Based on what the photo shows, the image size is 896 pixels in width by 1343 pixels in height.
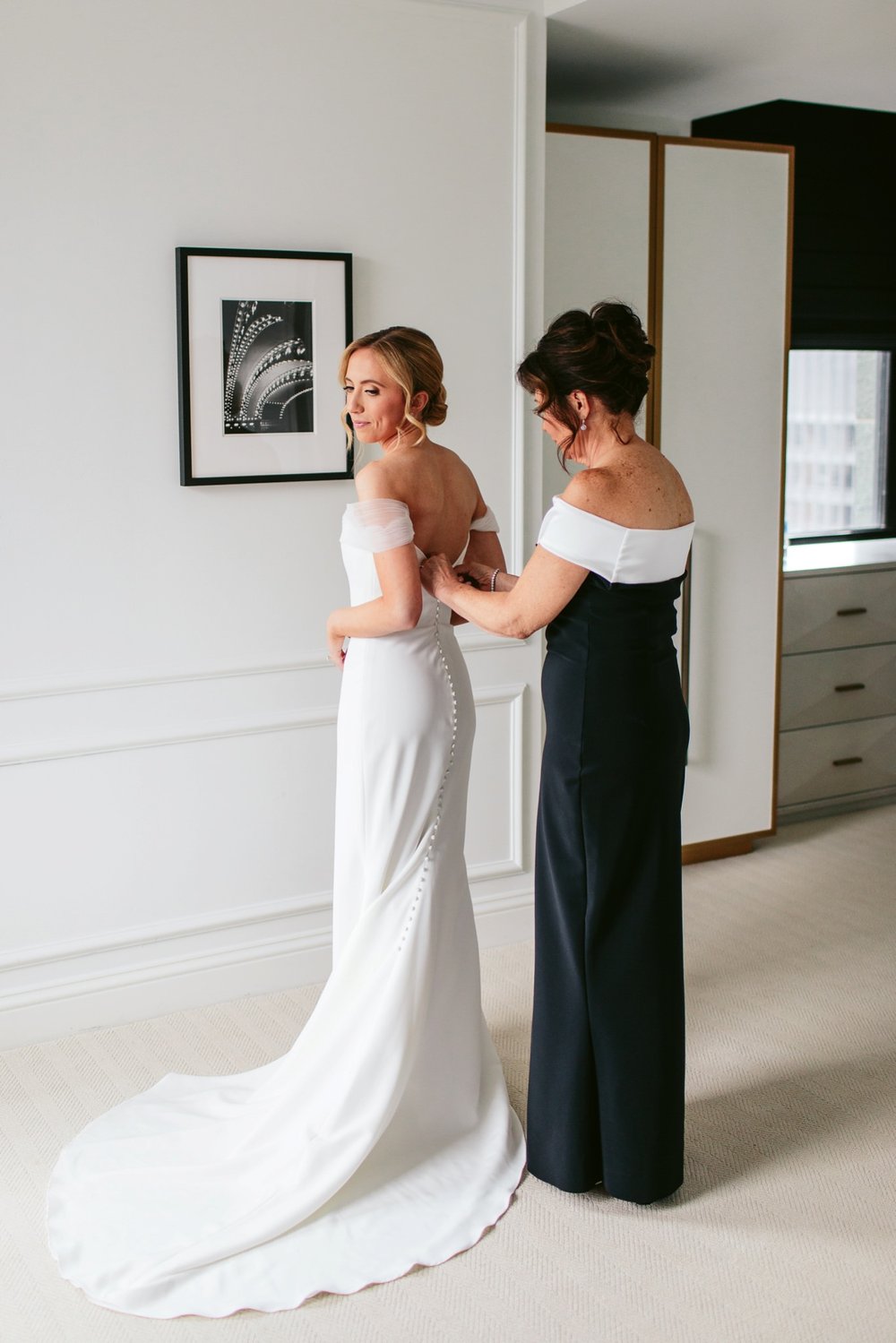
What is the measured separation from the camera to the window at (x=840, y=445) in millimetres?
5211

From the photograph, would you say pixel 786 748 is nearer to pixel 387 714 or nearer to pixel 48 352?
pixel 387 714

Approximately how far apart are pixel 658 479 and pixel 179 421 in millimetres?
1312

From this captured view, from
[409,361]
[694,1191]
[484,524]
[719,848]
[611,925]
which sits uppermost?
[409,361]

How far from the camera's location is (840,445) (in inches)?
209

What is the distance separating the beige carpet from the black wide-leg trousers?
15 centimetres

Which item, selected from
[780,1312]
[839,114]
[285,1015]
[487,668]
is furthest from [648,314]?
[780,1312]

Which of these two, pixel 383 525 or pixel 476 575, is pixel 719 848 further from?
pixel 383 525

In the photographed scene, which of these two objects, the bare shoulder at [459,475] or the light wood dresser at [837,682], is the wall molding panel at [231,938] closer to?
the bare shoulder at [459,475]

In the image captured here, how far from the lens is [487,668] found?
3.67m

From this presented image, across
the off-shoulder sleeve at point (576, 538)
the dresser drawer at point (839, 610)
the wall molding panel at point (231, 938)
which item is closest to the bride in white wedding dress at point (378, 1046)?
the off-shoulder sleeve at point (576, 538)

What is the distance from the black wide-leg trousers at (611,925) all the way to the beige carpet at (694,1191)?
5.9 inches

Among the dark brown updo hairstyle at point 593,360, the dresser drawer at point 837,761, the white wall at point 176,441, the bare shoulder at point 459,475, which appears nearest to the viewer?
the dark brown updo hairstyle at point 593,360

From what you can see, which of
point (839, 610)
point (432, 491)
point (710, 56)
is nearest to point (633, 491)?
point (432, 491)

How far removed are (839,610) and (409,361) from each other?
2830 mm
